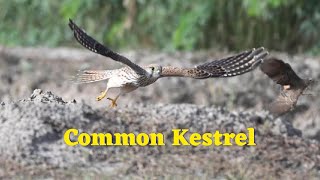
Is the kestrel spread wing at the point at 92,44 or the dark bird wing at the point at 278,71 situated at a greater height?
the dark bird wing at the point at 278,71

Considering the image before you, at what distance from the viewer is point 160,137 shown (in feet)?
24.7

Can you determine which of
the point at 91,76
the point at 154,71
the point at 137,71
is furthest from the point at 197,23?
the point at 137,71

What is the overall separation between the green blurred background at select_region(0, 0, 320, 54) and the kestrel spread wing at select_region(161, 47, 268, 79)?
340 inches

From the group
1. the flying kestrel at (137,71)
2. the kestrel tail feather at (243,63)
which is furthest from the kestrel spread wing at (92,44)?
the kestrel tail feather at (243,63)

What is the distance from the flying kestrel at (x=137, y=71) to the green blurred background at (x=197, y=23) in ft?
28.5

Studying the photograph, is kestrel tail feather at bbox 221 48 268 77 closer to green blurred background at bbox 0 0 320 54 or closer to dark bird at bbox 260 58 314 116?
dark bird at bbox 260 58 314 116

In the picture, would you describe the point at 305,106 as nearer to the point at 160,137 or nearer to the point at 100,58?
the point at 100,58

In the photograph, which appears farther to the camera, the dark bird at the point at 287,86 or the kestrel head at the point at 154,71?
the dark bird at the point at 287,86

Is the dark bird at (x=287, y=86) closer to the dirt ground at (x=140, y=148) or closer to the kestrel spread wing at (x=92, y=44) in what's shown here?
the dirt ground at (x=140, y=148)

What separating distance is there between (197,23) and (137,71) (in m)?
10.5

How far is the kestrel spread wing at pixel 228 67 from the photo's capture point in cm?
516

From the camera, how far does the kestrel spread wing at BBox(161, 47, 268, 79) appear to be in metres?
5.16

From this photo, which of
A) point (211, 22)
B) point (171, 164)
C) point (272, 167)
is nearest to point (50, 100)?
point (171, 164)

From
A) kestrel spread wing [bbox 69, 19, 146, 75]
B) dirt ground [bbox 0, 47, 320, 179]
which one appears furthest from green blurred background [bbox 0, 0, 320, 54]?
kestrel spread wing [bbox 69, 19, 146, 75]
